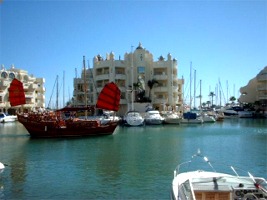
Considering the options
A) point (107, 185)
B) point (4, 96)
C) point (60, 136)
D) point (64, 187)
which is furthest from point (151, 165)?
point (4, 96)

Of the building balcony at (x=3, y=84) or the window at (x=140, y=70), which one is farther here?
the building balcony at (x=3, y=84)

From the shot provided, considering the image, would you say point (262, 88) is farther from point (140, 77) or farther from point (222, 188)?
point (222, 188)

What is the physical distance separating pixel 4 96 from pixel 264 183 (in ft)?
229

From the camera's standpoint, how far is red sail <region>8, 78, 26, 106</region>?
35906 mm

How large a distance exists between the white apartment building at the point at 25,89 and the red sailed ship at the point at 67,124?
36.1m

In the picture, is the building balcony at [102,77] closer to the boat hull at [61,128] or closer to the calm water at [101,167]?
the boat hull at [61,128]

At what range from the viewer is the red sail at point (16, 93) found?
118 ft

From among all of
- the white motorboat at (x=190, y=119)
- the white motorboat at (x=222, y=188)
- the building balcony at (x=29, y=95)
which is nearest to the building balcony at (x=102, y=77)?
the white motorboat at (x=190, y=119)

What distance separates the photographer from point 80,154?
74.8 ft

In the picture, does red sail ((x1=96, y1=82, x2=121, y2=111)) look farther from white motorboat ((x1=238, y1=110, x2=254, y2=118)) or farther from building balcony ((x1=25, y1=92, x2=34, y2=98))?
building balcony ((x1=25, y1=92, x2=34, y2=98))

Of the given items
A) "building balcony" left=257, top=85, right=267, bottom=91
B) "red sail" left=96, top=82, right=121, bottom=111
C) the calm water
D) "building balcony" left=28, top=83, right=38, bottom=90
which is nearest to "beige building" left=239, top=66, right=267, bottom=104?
"building balcony" left=257, top=85, right=267, bottom=91

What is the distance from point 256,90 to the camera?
2955 inches

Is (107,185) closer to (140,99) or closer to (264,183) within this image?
(264,183)

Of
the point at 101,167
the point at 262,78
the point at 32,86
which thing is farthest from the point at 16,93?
the point at 262,78
